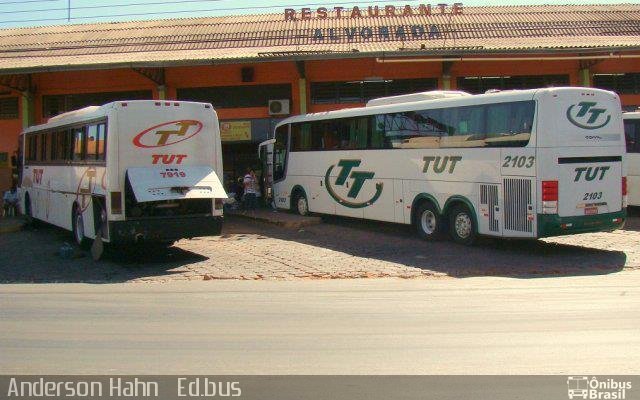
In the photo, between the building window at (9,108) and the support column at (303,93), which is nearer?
the support column at (303,93)

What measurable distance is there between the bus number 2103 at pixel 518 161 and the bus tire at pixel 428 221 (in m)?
2.55

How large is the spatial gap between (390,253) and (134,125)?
19.7ft

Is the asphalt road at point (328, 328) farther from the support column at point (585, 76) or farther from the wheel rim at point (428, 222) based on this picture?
the support column at point (585, 76)

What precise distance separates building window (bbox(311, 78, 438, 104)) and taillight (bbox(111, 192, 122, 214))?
45.2 ft

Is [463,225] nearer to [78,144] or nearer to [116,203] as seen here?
[116,203]

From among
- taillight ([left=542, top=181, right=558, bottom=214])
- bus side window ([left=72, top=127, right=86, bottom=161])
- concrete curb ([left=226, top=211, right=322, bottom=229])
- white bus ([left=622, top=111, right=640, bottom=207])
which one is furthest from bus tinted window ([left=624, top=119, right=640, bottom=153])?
bus side window ([left=72, top=127, right=86, bottom=161])

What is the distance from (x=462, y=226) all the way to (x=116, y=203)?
7.52m

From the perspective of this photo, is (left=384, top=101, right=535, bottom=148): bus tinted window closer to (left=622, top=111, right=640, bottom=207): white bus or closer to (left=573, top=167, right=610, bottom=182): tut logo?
(left=573, top=167, right=610, bottom=182): tut logo

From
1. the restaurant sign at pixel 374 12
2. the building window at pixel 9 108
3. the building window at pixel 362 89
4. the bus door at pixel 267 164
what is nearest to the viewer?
the bus door at pixel 267 164

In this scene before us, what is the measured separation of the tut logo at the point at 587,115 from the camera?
45.5 ft

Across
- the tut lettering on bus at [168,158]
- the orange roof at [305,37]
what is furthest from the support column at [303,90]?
the tut lettering on bus at [168,158]

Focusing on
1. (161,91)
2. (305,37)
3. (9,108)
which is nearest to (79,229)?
(161,91)

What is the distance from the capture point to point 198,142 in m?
14.7

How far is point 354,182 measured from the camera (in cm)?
1941
